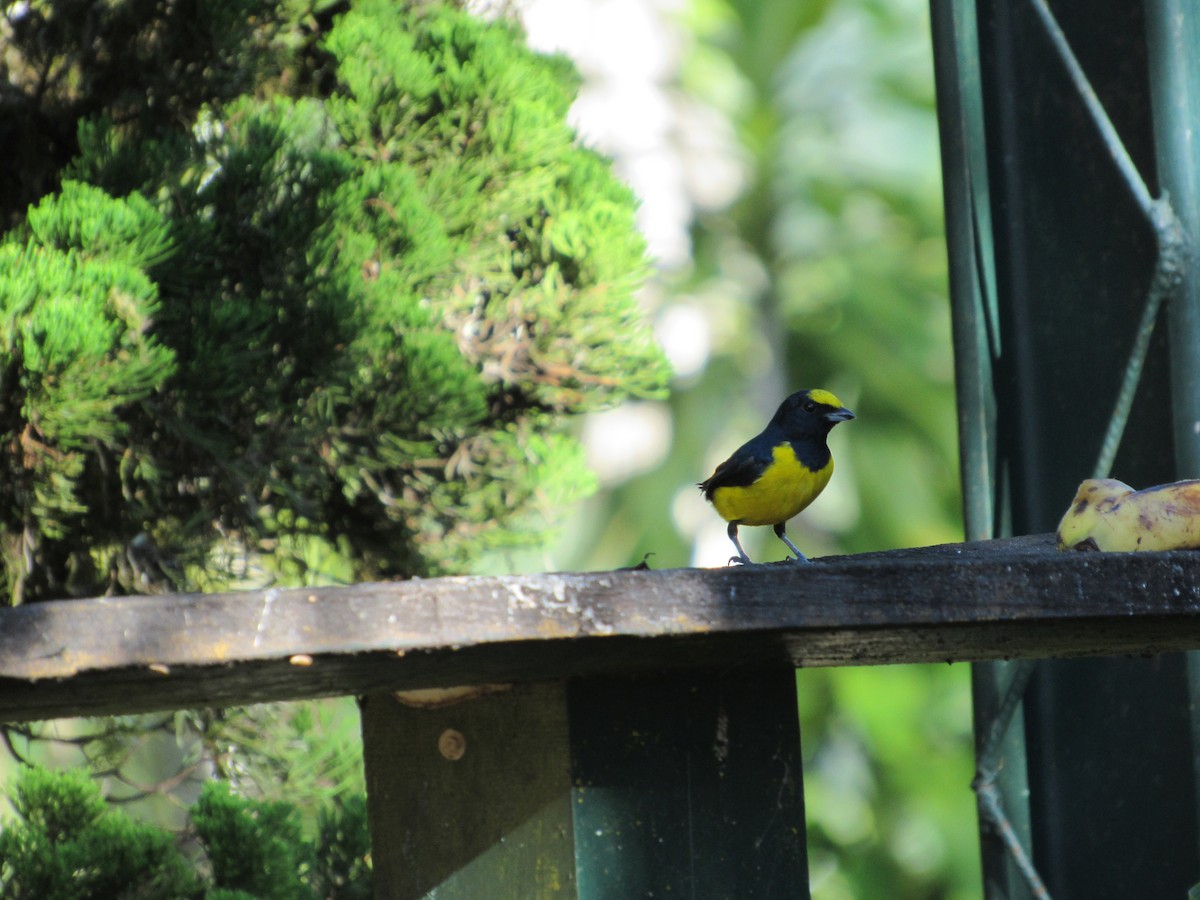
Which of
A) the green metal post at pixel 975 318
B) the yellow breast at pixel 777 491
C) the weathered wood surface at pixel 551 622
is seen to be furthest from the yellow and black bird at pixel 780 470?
the weathered wood surface at pixel 551 622

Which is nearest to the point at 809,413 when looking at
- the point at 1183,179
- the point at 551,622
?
the point at 1183,179

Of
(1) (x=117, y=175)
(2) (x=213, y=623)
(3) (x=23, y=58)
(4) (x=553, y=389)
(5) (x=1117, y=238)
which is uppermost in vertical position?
(3) (x=23, y=58)

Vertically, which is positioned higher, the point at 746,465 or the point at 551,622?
the point at 746,465

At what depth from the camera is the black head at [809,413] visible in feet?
9.55

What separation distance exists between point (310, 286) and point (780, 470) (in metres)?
1.06

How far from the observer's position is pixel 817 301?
1341 centimetres

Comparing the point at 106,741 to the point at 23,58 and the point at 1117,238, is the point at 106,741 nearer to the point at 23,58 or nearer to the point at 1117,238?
the point at 23,58

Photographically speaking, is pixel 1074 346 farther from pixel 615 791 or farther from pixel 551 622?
pixel 551 622

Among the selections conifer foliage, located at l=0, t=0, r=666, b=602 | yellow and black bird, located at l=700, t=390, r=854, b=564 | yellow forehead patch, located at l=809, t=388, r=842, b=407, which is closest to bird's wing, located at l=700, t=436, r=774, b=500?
yellow and black bird, located at l=700, t=390, r=854, b=564

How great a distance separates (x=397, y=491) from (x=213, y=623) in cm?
228

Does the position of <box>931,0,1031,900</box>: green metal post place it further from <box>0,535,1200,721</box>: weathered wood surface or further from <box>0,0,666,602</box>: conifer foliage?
<box>0,535,1200,721</box>: weathered wood surface

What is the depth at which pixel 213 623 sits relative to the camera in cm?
146

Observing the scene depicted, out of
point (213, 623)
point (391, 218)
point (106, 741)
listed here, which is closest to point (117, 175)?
point (391, 218)

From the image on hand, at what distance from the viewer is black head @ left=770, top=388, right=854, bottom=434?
291 centimetres
